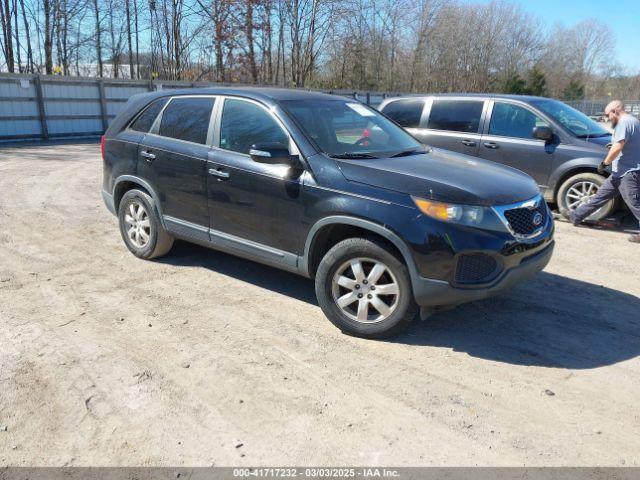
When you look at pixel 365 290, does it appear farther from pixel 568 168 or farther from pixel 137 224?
pixel 568 168

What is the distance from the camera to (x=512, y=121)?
822 centimetres

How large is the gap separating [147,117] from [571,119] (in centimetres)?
629

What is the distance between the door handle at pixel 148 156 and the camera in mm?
5311

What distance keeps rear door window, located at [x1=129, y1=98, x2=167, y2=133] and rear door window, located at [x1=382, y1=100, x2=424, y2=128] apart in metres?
4.64

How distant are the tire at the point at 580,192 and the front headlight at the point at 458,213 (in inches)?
183

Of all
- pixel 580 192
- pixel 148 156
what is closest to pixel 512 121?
pixel 580 192

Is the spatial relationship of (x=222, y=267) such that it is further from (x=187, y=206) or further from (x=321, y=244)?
(x=321, y=244)

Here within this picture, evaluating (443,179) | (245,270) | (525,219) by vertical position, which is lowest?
(245,270)

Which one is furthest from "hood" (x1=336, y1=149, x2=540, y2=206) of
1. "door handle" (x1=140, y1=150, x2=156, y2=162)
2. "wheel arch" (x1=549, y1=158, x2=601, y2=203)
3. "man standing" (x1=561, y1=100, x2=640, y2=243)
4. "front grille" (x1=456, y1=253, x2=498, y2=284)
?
"wheel arch" (x1=549, y1=158, x2=601, y2=203)

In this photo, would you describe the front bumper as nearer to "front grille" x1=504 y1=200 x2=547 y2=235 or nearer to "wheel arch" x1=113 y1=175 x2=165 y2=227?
"front grille" x1=504 y1=200 x2=547 y2=235

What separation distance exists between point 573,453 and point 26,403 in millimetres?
3111

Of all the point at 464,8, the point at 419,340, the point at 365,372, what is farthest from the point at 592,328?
the point at 464,8

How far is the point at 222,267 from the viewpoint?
5641 millimetres

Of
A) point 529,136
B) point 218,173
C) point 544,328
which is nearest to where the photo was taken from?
point 544,328
